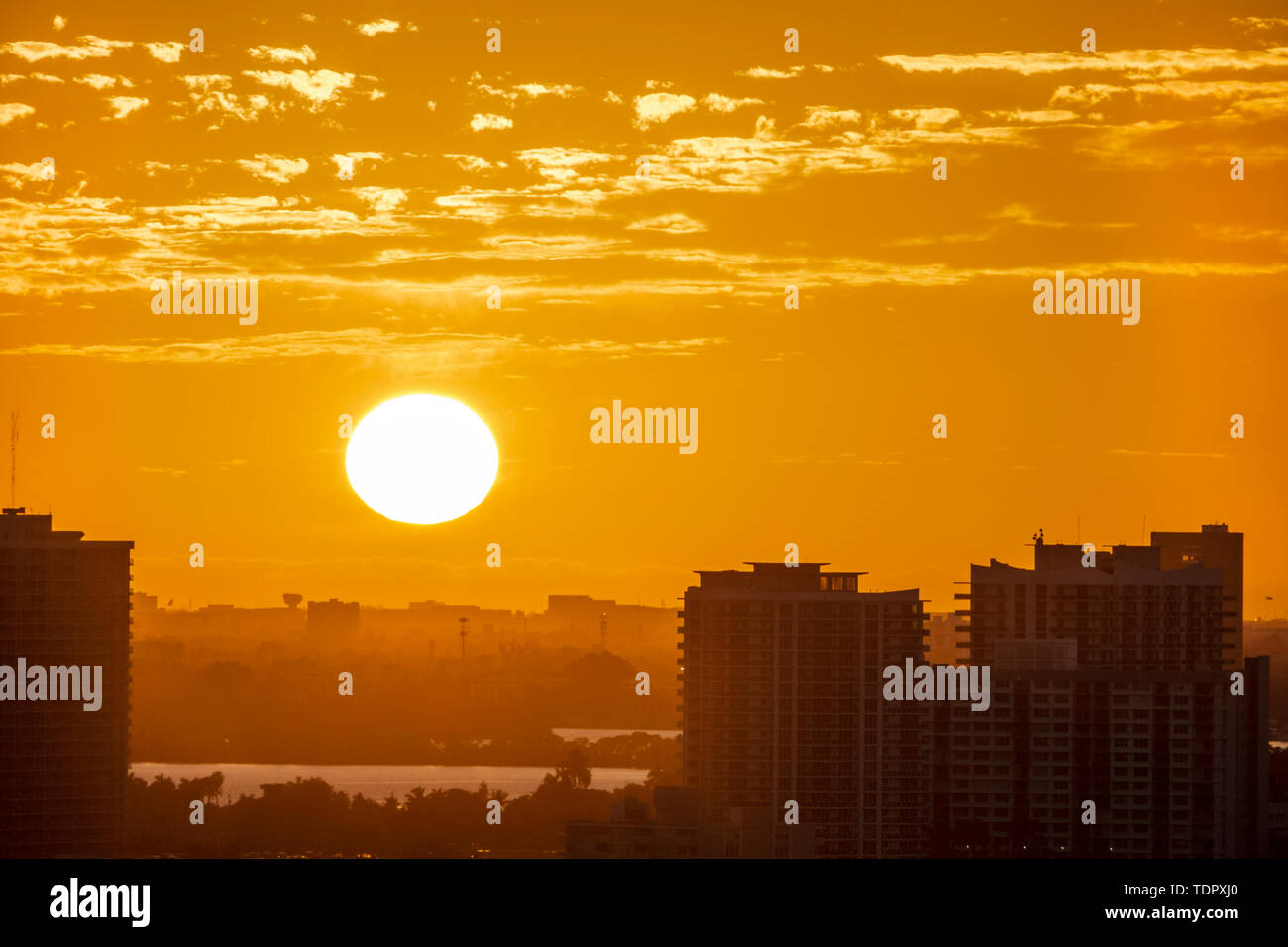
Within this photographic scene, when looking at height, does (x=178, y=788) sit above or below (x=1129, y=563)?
below

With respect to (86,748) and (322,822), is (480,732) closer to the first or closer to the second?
(322,822)

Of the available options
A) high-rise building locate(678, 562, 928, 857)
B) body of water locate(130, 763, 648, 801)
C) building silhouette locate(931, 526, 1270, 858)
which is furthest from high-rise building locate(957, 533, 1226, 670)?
body of water locate(130, 763, 648, 801)

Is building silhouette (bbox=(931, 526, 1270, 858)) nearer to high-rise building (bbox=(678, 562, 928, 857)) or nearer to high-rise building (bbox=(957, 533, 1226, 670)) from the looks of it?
high-rise building (bbox=(678, 562, 928, 857))

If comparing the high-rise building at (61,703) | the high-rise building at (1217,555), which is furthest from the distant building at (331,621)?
the high-rise building at (1217,555)

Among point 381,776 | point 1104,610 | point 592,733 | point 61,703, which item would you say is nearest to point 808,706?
point 1104,610
